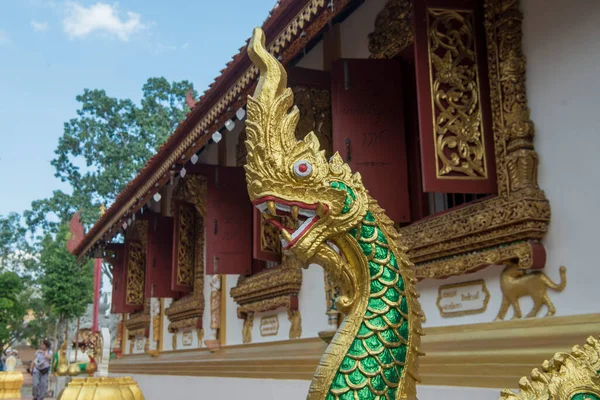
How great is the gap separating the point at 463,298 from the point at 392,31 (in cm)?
190

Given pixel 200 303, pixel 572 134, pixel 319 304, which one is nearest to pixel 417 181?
pixel 572 134

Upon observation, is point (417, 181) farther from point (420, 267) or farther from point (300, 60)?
point (300, 60)

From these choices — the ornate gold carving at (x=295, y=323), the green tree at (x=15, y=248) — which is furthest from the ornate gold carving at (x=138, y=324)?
the green tree at (x=15, y=248)

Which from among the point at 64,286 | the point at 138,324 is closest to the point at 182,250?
the point at 138,324

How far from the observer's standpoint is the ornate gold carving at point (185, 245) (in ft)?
27.4

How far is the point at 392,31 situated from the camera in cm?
455

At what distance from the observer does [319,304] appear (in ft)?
18.4

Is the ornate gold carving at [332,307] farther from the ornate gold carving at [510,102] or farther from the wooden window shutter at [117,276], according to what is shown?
the wooden window shutter at [117,276]

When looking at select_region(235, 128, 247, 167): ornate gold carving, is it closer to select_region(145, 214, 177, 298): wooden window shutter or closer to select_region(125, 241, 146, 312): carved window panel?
select_region(145, 214, 177, 298): wooden window shutter

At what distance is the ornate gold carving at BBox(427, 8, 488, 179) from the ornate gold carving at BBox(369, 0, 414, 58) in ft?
2.21

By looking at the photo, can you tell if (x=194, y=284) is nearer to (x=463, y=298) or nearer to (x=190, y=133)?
(x=190, y=133)

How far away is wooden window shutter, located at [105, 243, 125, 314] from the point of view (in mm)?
11297

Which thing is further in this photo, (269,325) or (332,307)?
(269,325)

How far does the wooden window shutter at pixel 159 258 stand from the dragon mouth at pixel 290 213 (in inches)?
279
